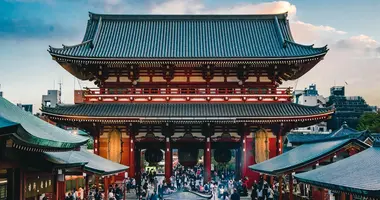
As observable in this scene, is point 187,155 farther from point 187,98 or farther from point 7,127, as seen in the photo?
point 7,127

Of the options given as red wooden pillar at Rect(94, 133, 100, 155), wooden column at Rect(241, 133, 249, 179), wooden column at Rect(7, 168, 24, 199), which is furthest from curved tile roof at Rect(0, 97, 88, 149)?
wooden column at Rect(241, 133, 249, 179)

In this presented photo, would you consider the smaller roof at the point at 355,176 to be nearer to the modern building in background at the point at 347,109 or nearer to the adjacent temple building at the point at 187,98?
the adjacent temple building at the point at 187,98

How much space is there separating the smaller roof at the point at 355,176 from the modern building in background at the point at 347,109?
321 feet

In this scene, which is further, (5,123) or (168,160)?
(168,160)

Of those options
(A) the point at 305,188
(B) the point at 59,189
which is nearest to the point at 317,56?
(A) the point at 305,188

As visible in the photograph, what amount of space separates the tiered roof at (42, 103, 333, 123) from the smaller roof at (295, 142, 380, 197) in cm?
1923

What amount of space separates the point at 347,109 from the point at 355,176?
4201 inches

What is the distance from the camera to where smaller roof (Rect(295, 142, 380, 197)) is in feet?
44.4

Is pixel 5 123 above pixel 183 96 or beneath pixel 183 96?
beneath

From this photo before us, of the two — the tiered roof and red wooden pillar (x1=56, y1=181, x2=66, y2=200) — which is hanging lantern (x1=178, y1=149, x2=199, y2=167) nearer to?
the tiered roof

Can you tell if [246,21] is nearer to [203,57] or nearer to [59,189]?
[203,57]

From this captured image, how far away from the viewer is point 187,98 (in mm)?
42531

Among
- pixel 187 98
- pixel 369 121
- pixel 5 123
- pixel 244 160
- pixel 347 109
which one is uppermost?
pixel 347 109

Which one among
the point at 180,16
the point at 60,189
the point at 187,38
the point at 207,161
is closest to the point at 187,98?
the point at 207,161
